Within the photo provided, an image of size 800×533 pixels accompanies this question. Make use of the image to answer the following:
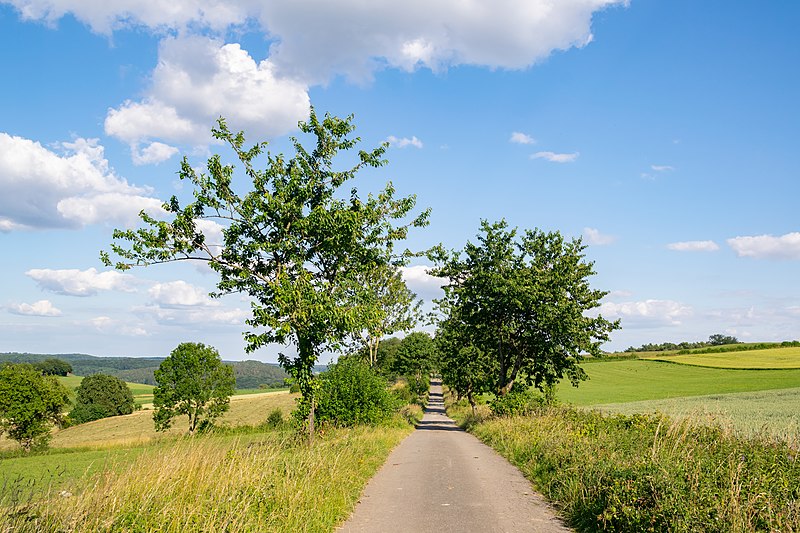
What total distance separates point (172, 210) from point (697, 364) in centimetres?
9534

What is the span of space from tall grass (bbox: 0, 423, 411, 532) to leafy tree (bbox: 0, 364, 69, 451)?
208ft

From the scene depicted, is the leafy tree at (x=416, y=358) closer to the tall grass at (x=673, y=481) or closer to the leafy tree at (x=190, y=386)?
the leafy tree at (x=190, y=386)

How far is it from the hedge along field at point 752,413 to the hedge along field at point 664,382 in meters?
11.8

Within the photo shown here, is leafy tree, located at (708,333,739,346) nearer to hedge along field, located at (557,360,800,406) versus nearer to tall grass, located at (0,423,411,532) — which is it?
hedge along field, located at (557,360,800,406)

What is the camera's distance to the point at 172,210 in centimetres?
1520

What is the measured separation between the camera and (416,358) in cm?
7188

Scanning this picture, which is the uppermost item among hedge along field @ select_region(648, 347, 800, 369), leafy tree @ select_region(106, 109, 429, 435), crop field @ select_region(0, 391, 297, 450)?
leafy tree @ select_region(106, 109, 429, 435)

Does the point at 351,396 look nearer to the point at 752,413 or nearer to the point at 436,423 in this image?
the point at 436,423

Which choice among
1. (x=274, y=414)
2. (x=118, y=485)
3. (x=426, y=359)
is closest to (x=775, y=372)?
(x=426, y=359)

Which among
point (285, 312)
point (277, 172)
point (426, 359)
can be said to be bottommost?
point (426, 359)

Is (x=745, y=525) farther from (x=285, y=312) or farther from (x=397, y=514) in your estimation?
(x=285, y=312)

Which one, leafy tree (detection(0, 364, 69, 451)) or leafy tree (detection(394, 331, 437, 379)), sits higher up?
leafy tree (detection(394, 331, 437, 379))

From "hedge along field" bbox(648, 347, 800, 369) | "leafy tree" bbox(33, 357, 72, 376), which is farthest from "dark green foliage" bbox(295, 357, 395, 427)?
"leafy tree" bbox(33, 357, 72, 376)

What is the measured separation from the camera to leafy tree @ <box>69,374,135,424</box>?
97.4 meters
